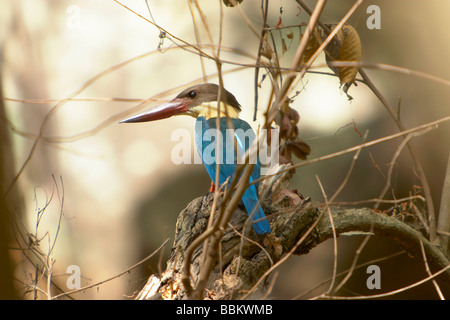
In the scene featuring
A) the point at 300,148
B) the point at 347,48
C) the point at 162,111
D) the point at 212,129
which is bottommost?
the point at 300,148

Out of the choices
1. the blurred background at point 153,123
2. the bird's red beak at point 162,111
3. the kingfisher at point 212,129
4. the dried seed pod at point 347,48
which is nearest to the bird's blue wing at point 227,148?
the kingfisher at point 212,129

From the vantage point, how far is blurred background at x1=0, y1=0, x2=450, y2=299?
8.27ft

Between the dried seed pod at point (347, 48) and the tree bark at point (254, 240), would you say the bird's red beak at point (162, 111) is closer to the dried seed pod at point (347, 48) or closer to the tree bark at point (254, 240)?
the tree bark at point (254, 240)

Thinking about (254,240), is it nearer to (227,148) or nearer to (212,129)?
(227,148)

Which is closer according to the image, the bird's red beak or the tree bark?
the tree bark

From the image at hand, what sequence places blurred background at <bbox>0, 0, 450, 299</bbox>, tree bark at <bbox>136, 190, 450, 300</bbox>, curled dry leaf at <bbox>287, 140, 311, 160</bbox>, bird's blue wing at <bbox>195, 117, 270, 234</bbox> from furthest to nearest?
1. blurred background at <bbox>0, 0, 450, 299</bbox>
2. curled dry leaf at <bbox>287, 140, 311, 160</bbox>
3. bird's blue wing at <bbox>195, 117, 270, 234</bbox>
4. tree bark at <bbox>136, 190, 450, 300</bbox>

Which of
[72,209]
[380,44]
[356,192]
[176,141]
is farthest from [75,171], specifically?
[380,44]

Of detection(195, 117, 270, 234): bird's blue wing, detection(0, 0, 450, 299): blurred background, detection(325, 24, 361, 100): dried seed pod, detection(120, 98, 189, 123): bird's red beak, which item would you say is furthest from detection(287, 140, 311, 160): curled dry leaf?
detection(0, 0, 450, 299): blurred background

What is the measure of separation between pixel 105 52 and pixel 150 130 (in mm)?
585

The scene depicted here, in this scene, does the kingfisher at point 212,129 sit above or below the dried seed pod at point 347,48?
below

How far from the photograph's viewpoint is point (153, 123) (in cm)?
278

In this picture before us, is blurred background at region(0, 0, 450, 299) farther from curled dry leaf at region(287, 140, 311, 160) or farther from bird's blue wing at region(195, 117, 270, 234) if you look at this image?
curled dry leaf at region(287, 140, 311, 160)

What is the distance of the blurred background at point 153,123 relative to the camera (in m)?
2.52

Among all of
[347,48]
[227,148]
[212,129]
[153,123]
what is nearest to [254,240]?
[227,148]
